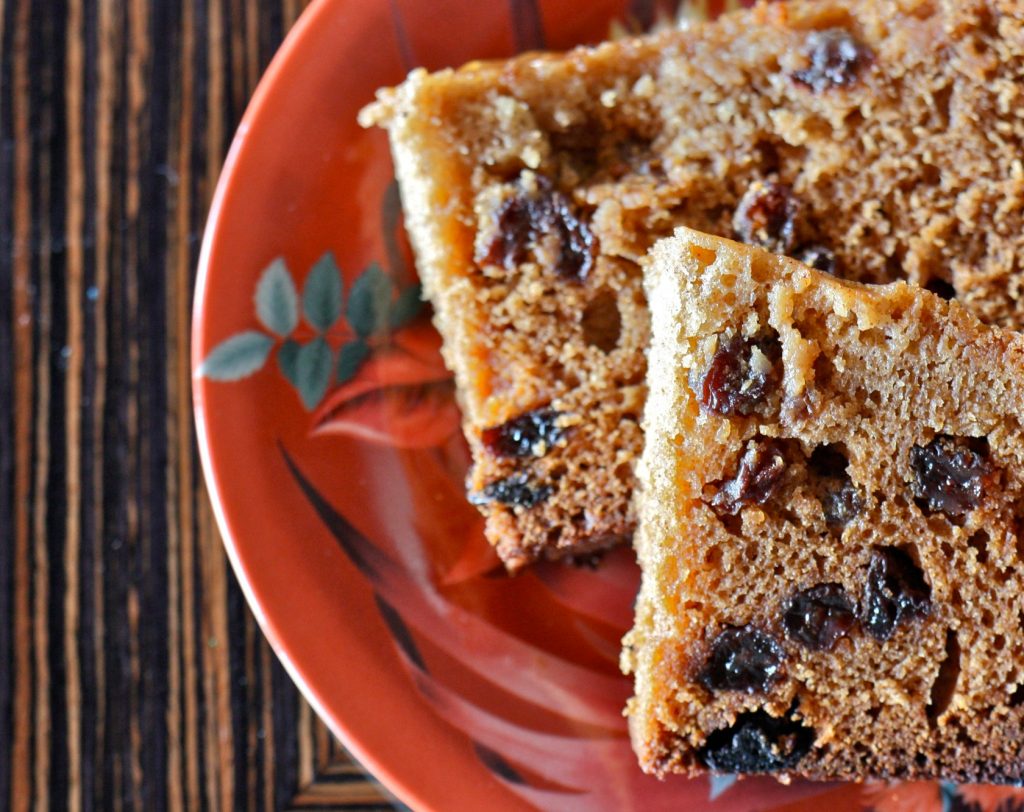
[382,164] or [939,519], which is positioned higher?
[382,164]

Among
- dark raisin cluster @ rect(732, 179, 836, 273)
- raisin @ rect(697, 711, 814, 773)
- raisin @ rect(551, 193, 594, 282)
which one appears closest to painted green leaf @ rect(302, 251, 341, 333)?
raisin @ rect(551, 193, 594, 282)

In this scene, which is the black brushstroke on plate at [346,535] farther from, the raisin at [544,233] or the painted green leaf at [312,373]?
the raisin at [544,233]

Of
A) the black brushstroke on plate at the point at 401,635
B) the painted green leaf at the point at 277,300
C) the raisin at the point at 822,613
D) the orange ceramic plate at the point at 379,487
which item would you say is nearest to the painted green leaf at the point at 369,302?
the orange ceramic plate at the point at 379,487

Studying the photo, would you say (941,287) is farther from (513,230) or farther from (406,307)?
(406,307)

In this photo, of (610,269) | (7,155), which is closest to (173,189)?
(7,155)

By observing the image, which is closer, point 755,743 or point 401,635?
point 755,743

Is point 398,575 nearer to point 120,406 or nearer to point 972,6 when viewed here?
point 120,406

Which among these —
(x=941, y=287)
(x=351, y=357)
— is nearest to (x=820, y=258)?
(x=941, y=287)
